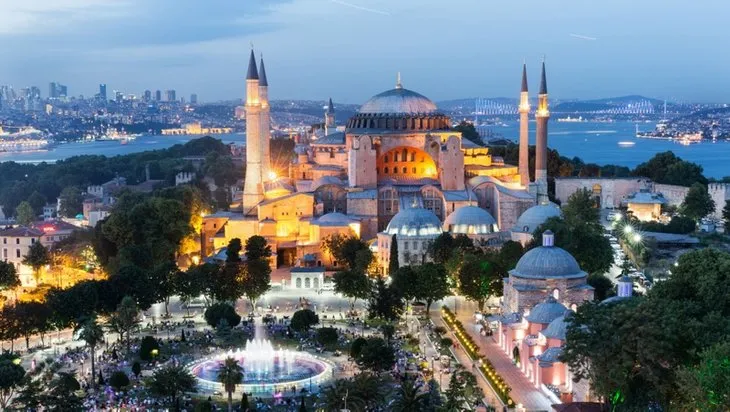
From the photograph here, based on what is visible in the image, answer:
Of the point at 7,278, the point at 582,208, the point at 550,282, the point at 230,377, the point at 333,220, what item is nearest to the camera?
the point at 230,377

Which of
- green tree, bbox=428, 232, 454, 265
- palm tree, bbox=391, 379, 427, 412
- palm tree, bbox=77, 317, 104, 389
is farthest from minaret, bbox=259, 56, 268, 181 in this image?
palm tree, bbox=391, 379, 427, 412

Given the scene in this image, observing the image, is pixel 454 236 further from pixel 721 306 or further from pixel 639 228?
pixel 721 306

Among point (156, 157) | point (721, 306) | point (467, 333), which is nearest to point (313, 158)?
point (467, 333)

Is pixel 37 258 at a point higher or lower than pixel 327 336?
higher

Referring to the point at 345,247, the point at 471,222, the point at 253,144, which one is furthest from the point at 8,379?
the point at 253,144

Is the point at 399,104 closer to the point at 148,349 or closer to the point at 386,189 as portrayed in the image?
the point at 386,189

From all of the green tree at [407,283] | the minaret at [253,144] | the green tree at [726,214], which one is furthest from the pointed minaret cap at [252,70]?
the green tree at [726,214]

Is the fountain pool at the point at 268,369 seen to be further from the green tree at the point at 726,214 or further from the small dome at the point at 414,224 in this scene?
the green tree at the point at 726,214
